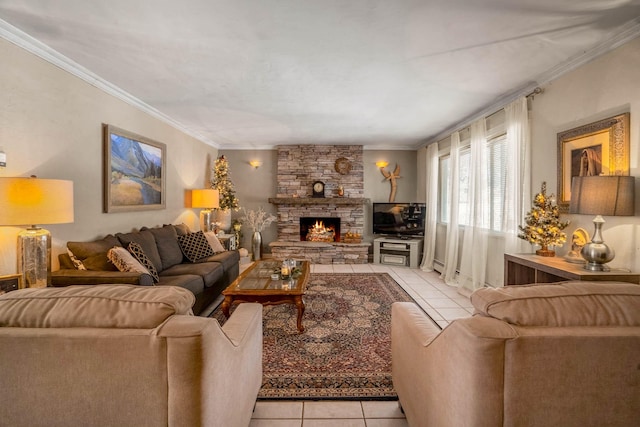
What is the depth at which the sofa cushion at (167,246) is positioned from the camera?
12.8 feet

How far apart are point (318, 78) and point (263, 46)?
793mm

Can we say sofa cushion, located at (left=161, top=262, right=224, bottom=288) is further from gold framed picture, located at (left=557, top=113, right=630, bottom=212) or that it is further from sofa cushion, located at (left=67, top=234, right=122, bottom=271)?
gold framed picture, located at (left=557, top=113, right=630, bottom=212)

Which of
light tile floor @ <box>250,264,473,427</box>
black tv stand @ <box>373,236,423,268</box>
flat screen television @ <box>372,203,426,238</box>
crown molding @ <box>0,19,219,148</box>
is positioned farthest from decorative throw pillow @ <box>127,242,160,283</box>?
flat screen television @ <box>372,203,426,238</box>

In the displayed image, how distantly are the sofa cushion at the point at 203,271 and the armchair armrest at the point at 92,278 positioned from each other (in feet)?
2.84

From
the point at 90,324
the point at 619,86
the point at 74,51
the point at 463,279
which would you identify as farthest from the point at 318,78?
the point at 463,279

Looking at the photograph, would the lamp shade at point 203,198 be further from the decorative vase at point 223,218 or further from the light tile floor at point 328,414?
the light tile floor at point 328,414

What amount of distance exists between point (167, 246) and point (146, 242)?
36 centimetres

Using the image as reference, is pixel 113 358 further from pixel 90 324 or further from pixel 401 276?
pixel 401 276

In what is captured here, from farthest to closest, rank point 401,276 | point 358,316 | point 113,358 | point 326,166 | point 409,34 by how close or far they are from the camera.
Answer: point 326,166 < point 401,276 < point 358,316 < point 409,34 < point 113,358

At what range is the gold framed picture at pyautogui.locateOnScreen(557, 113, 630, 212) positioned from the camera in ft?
7.81

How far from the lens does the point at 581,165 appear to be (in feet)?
9.06

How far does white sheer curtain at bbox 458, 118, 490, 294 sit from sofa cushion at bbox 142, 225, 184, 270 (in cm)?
411

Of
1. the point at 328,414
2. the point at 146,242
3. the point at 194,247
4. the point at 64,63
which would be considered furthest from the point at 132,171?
the point at 328,414

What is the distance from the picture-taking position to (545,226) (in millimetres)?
2900
